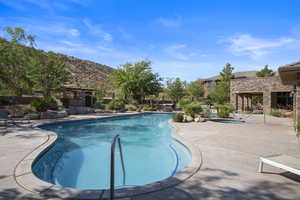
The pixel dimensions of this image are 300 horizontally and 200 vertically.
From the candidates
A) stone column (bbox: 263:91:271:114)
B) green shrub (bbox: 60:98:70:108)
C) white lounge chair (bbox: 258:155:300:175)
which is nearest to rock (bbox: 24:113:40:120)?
green shrub (bbox: 60:98:70:108)

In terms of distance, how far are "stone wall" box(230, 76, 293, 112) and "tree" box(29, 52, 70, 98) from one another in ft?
67.9

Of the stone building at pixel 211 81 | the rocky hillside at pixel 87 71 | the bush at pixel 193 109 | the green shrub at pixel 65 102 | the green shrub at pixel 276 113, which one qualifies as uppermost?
the rocky hillside at pixel 87 71

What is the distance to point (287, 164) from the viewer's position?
10.9ft

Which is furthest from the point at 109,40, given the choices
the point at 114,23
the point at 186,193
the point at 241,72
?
the point at 241,72

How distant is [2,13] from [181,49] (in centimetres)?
1442

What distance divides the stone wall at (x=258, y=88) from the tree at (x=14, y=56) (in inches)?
882

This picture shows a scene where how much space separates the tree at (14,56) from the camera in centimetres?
1110

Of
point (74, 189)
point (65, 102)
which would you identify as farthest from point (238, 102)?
point (74, 189)

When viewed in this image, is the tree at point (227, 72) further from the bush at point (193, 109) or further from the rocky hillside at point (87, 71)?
the rocky hillside at point (87, 71)

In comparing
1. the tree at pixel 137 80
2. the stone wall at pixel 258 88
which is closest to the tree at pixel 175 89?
the tree at pixel 137 80

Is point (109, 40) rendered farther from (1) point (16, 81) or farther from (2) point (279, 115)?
(2) point (279, 115)

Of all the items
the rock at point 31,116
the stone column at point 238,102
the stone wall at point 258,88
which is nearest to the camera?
the rock at point 31,116

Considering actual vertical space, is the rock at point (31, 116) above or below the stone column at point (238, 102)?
below

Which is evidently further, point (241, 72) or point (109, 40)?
point (241, 72)
